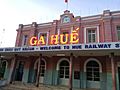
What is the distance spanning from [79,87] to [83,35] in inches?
213

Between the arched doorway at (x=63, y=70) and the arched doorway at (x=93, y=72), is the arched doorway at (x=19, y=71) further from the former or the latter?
the arched doorway at (x=93, y=72)

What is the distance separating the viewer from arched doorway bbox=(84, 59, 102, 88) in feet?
44.0

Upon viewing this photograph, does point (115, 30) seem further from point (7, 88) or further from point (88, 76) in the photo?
Answer: point (7, 88)

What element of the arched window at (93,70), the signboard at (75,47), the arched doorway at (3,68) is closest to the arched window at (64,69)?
the arched window at (93,70)

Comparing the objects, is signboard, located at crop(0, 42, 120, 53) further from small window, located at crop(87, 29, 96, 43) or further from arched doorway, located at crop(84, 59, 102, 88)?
small window, located at crop(87, 29, 96, 43)

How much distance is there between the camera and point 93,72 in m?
13.8

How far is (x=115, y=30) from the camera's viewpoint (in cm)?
1380

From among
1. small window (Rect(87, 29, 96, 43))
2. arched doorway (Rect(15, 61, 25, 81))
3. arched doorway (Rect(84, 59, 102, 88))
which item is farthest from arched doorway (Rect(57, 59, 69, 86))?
arched doorway (Rect(15, 61, 25, 81))

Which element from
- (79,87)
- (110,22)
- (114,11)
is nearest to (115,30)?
(110,22)

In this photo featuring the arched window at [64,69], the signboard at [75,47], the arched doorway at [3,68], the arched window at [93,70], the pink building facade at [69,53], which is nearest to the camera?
the signboard at [75,47]

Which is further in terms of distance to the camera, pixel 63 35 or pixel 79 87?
pixel 63 35

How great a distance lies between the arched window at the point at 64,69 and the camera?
15.0 meters

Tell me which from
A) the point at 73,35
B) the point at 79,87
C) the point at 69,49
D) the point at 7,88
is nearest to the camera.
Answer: the point at 69,49

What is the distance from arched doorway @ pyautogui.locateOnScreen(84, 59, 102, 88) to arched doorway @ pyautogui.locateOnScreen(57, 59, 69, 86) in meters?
2.16
